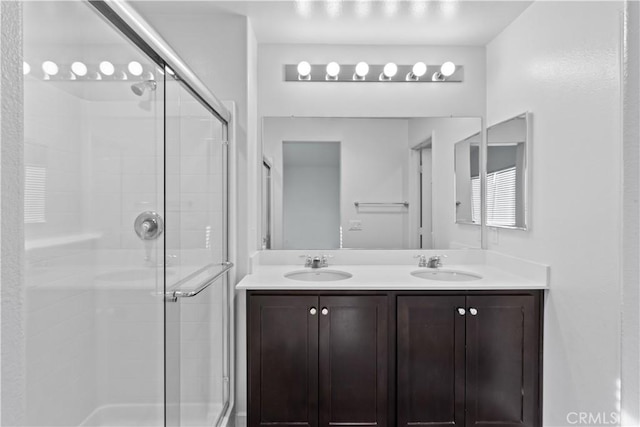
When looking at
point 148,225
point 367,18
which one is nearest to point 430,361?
point 148,225

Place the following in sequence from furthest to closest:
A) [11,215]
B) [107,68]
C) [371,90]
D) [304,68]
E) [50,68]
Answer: [371,90] < [304,68] < [107,68] < [50,68] < [11,215]

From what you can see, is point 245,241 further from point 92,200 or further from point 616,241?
point 616,241

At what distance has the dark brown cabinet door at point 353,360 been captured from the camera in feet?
6.52

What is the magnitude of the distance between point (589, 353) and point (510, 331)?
40 cm

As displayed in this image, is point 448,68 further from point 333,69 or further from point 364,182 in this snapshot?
point 364,182

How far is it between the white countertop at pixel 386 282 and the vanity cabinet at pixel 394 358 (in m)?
0.04

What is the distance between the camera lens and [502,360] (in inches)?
79.2

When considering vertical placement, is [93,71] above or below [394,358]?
above

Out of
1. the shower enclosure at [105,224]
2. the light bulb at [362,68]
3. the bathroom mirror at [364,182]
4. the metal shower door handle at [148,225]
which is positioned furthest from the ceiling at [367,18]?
the metal shower door handle at [148,225]

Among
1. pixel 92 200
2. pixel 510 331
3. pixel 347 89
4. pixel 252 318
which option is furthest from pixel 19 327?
pixel 347 89

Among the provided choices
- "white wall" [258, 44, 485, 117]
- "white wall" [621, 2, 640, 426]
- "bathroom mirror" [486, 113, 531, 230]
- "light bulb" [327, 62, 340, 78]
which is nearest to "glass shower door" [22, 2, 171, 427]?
"white wall" [621, 2, 640, 426]

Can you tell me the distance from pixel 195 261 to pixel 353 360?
1001mm

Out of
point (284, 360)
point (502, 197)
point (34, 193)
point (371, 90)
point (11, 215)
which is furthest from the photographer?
point (371, 90)

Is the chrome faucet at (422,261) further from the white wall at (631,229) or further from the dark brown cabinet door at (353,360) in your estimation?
the white wall at (631,229)
